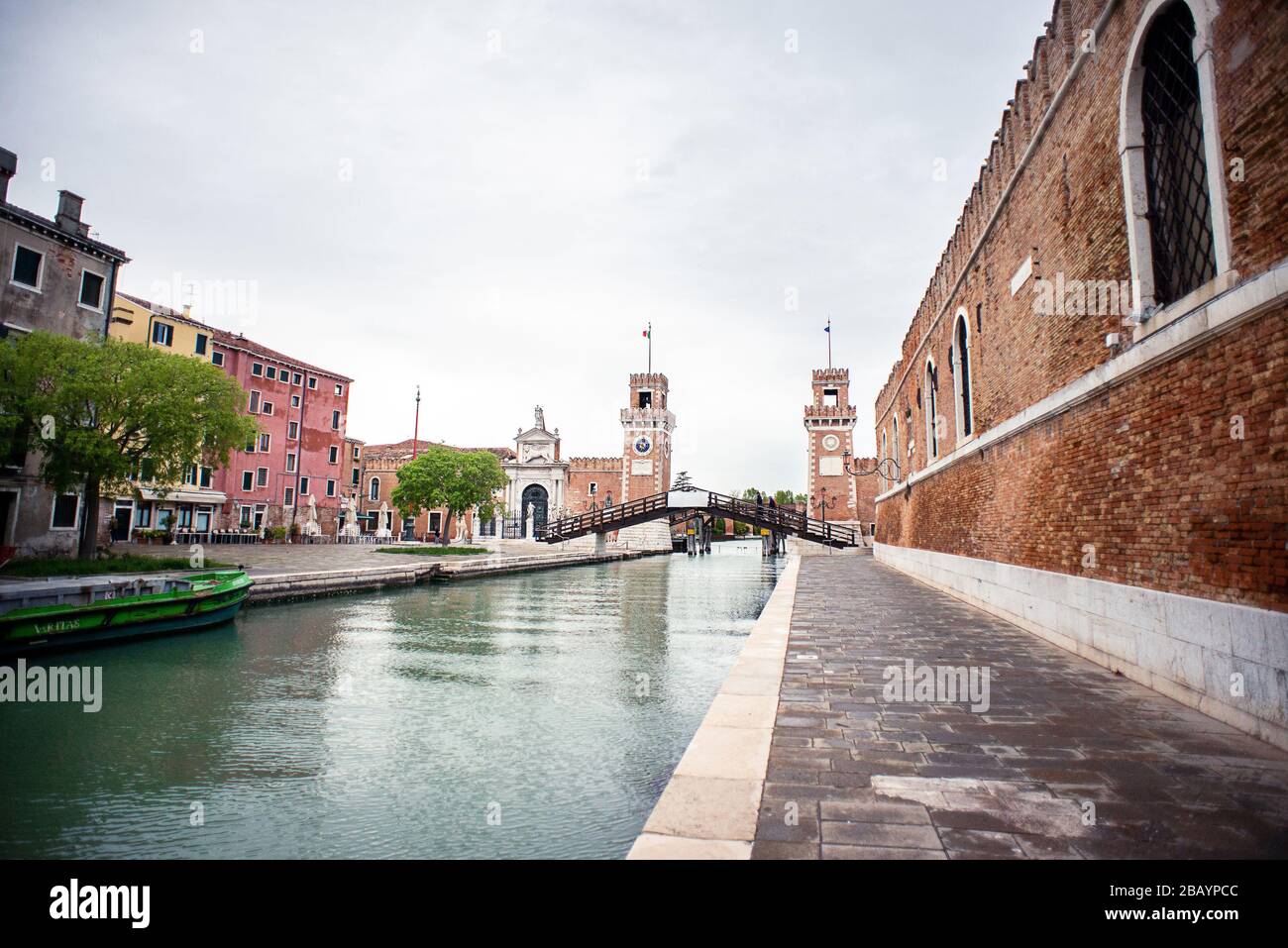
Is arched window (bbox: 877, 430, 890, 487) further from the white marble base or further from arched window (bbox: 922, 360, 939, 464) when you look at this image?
the white marble base

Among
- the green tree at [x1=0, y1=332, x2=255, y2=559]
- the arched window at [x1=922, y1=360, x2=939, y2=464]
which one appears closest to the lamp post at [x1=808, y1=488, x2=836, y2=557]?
the arched window at [x1=922, y1=360, x2=939, y2=464]

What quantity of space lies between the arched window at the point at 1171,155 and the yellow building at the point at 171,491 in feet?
101

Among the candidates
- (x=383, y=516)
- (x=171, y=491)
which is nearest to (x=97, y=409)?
(x=171, y=491)

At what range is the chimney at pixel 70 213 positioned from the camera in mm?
18984

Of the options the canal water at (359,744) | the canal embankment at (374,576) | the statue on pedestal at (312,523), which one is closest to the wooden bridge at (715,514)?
the canal embankment at (374,576)

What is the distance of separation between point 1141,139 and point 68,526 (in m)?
24.6

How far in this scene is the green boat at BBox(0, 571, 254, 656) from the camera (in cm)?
897

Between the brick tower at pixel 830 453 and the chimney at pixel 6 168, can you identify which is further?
the brick tower at pixel 830 453

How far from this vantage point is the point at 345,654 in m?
9.88

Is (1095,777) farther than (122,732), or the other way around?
(122,732)

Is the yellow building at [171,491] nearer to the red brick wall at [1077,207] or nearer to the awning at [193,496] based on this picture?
the awning at [193,496]
